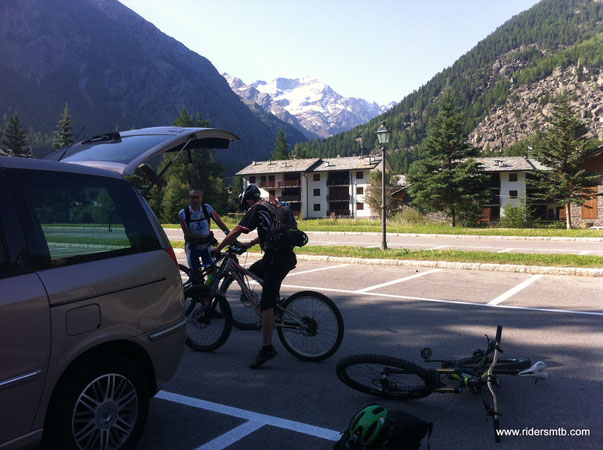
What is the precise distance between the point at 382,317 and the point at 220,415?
12.0 ft

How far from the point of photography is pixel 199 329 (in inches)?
211

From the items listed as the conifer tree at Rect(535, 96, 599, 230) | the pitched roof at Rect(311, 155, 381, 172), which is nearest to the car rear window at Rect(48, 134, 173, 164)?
the conifer tree at Rect(535, 96, 599, 230)

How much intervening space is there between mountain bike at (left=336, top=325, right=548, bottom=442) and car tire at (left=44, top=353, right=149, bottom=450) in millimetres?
1799

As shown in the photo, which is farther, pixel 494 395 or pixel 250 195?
pixel 250 195

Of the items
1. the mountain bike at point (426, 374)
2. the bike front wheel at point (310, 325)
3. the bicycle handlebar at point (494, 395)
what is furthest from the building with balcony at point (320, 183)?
the bicycle handlebar at point (494, 395)

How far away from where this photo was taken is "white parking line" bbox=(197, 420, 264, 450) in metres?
3.10

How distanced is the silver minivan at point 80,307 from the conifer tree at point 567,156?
44188mm

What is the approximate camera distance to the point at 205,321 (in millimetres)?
5320

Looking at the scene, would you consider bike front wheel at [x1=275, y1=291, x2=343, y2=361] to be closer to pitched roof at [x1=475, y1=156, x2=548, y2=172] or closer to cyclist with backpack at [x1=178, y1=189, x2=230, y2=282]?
cyclist with backpack at [x1=178, y1=189, x2=230, y2=282]

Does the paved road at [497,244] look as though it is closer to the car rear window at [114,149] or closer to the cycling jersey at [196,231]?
the cycling jersey at [196,231]

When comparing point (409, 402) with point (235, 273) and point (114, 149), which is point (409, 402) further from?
point (114, 149)

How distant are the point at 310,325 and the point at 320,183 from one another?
77.3 m

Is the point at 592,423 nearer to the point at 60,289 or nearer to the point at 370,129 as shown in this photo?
the point at 60,289

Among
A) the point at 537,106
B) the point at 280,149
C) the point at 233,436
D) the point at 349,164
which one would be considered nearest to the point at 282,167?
the point at 349,164
